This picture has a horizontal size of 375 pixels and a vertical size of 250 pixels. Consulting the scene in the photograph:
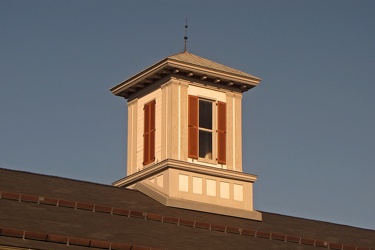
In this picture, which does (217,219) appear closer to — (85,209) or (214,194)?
(214,194)

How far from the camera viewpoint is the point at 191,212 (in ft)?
125

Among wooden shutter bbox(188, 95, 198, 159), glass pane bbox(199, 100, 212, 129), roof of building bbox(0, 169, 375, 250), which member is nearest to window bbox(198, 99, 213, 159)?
glass pane bbox(199, 100, 212, 129)

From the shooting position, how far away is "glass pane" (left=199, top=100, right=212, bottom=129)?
134 feet

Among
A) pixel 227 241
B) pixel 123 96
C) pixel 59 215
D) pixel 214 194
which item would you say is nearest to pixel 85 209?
pixel 59 215

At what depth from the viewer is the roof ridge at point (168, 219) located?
3250 cm

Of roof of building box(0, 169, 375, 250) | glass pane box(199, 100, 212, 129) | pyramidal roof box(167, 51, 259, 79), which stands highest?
pyramidal roof box(167, 51, 259, 79)

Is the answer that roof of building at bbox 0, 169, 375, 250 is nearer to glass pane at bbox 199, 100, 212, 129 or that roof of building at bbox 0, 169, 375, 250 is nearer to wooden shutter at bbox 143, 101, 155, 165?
wooden shutter at bbox 143, 101, 155, 165

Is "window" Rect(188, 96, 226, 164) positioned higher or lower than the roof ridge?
higher

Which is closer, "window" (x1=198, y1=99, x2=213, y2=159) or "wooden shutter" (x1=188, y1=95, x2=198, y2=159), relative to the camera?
"wooden shutter" (x1=188, y1=95, x2=198, y2=159)

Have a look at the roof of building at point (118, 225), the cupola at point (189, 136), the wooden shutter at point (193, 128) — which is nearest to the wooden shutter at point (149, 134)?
the cupola at point (189, 136)

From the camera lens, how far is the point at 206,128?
4084 cm

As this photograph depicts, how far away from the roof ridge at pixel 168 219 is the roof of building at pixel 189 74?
22.5ft

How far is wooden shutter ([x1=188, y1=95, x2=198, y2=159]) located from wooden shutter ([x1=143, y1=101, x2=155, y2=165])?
1612mm

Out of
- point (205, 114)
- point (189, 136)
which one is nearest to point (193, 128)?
point (189, 136)
